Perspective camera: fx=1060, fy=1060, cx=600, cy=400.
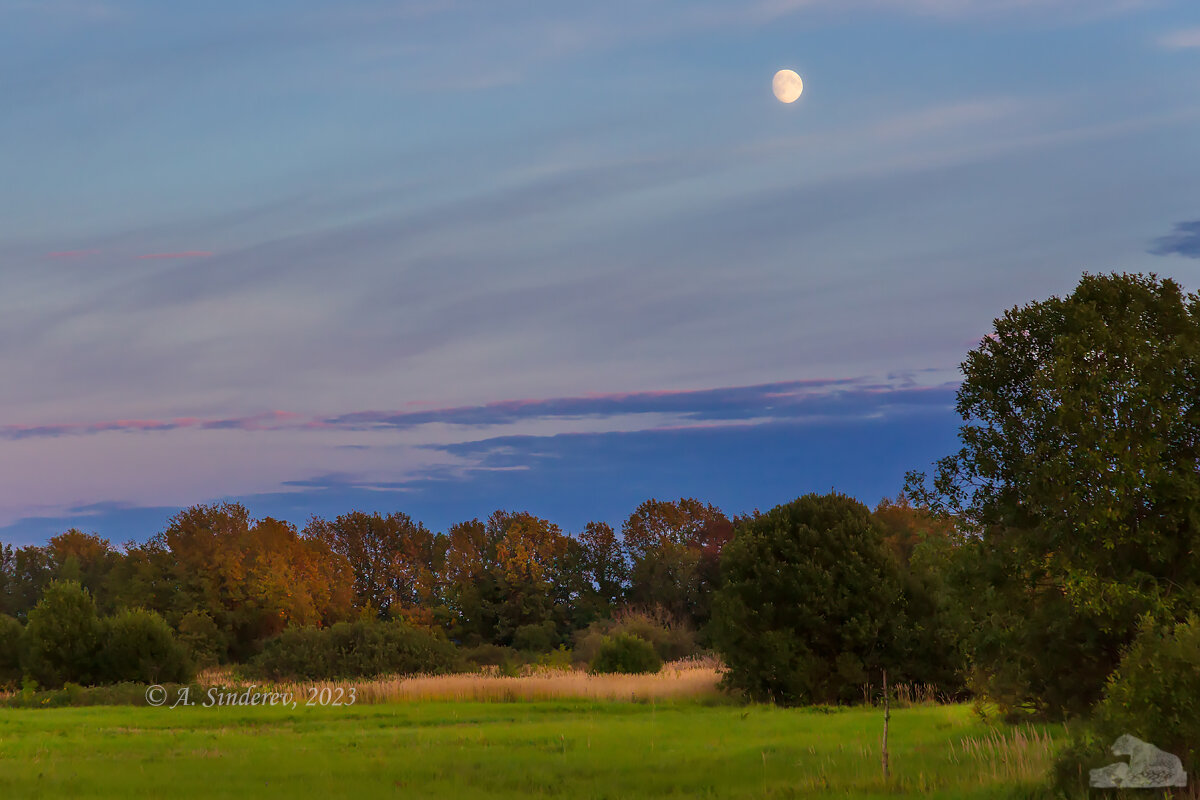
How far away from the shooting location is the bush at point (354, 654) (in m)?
56.5

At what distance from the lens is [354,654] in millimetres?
57031

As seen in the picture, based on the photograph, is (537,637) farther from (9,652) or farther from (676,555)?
(9,652)

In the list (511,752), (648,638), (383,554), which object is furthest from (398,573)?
(511,752)

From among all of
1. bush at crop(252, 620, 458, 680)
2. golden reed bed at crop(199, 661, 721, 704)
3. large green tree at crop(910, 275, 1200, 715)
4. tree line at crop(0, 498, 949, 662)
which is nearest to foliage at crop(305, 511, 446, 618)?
tree line at crop(0, 498, 949, 662)

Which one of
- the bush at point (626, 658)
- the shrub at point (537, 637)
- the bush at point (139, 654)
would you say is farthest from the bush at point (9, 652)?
the shrub at point (537, 637)

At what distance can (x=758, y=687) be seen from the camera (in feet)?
124

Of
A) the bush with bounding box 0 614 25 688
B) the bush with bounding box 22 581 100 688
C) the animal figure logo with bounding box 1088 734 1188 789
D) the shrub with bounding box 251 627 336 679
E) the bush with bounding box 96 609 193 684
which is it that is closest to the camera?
the animal figure logo with bounding box 1088 734 1188 789

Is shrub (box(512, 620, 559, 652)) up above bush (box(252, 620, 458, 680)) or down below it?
below

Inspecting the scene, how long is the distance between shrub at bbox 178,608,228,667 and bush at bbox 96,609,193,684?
19801 millimetres

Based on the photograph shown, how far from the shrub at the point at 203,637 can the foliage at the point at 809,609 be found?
43861mm

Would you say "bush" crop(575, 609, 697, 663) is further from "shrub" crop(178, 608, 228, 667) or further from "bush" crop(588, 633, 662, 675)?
"shrub" crop(178, 608, 228, 667)

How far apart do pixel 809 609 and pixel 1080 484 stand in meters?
17.7

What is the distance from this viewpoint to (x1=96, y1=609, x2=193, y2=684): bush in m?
49.3

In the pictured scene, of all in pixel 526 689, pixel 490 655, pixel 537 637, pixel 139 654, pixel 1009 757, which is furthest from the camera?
pixel 537 637
